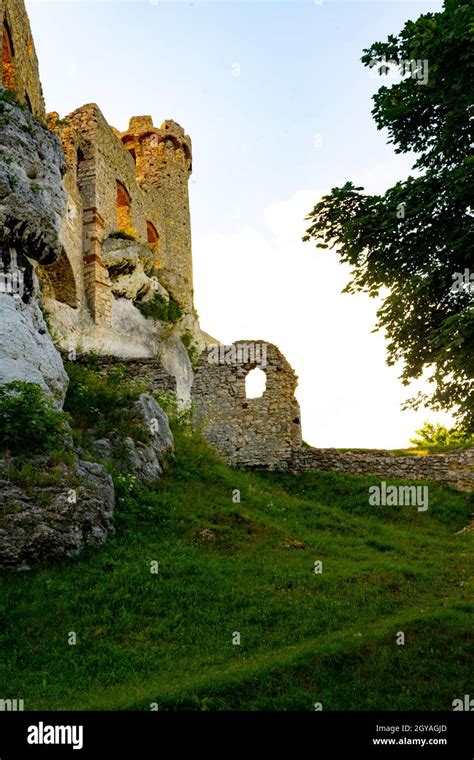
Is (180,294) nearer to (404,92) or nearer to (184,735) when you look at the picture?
(404,92)

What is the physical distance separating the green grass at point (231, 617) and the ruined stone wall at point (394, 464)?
215 inches

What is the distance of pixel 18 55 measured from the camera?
19.2 meters

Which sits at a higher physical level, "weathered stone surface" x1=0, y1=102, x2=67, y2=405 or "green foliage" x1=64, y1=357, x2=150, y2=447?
"weathered stone surface" x1=0, y1=102, x2=67, y2=405

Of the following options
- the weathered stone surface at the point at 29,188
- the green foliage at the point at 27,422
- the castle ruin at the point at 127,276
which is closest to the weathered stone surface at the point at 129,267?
the castle ruin at the point at 127,276

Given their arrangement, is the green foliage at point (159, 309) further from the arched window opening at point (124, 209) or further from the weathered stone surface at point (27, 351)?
the weathered stone surface at point (27, 351)

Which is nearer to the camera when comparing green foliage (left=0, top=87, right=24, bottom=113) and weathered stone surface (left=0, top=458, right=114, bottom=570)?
weathered stone surface (left=0, top=458, right=114, bottom=570)

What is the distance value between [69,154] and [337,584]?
77.7ft

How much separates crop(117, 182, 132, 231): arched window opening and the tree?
2239cm

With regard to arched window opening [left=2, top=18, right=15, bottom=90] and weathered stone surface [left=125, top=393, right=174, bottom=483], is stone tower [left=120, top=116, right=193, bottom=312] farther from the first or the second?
weathered stone surface [left=125, top=393, right=174, bottom=483]

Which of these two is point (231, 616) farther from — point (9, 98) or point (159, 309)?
point (159, 309)

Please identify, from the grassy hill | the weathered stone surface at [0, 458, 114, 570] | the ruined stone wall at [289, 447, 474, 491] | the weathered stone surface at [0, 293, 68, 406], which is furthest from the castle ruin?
the grassy hill

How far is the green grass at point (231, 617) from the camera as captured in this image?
25.1 ft

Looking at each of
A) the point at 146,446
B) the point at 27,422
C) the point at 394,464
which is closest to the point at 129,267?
the point at 394,464

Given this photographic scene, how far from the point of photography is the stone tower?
38.4m
